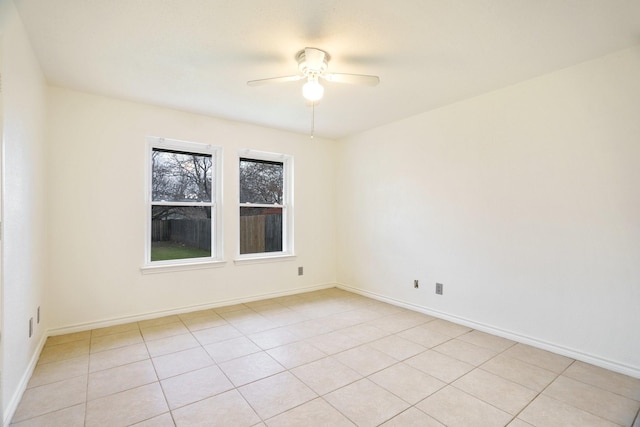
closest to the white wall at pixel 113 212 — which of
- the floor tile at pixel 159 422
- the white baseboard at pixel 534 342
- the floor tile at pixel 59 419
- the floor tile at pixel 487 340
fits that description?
the floor tile at pixel 59 419

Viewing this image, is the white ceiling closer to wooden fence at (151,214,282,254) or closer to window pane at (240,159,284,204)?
window pane at (240,159,284,204)

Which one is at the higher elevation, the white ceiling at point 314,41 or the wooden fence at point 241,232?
the white ceiling at point 314,41

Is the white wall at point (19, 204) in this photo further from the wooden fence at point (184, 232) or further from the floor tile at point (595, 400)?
the floor tile at point (595, 400)

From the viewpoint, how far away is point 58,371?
2.27 m

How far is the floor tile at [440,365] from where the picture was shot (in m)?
2.24

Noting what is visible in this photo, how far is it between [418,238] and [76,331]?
369 centimetres

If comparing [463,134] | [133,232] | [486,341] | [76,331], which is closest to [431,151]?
[463,134]

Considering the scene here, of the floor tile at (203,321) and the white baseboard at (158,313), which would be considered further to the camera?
the floor tile at (203,321)

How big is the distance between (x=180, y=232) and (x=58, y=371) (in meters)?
1.75

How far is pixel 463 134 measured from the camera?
10.7 ft

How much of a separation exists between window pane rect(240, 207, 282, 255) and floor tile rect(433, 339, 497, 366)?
2.56 meters

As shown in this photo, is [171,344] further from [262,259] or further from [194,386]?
[262,259]

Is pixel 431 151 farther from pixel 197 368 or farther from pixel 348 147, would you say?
pixel 197 368

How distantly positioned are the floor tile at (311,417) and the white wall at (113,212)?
2.29 meters
